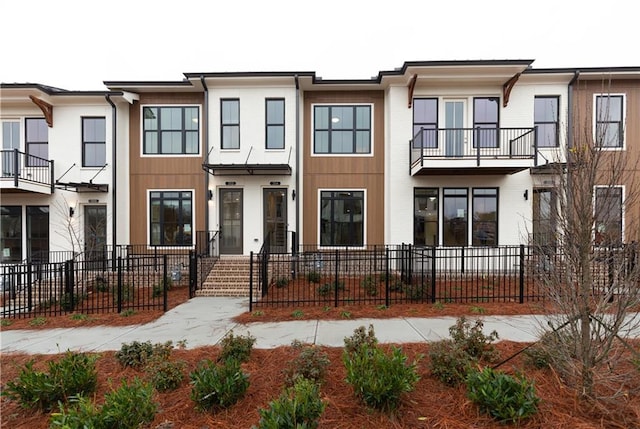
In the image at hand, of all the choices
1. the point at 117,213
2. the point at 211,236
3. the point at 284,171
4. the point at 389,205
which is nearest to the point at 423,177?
the point at 389,205

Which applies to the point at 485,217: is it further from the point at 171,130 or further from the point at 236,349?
the point at 171,130

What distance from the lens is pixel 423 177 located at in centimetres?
1182

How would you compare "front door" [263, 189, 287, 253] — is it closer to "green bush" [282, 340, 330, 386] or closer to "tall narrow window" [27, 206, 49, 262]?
"green bush" [282, 340, 330, 386]

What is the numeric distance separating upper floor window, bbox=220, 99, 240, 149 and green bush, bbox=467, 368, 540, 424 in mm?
11427

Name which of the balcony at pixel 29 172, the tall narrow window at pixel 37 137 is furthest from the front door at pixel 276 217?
the tall narrow window at pixel 37 137

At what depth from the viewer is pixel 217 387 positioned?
3242mm

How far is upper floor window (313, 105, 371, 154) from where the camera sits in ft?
41.3

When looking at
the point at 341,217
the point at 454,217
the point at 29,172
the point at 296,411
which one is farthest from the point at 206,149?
the point at 296,411

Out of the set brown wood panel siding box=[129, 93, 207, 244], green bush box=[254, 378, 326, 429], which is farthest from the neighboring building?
green bush box=[254, 378, 326, 429]

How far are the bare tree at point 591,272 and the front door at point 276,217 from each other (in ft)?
31.9

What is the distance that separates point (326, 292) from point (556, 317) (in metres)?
5.87

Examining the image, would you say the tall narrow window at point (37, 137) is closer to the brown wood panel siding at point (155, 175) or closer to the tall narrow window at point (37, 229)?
the tall narrow window at point (37, 229)

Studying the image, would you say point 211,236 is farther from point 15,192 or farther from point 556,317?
point 556,317

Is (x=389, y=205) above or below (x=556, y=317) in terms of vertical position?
above
